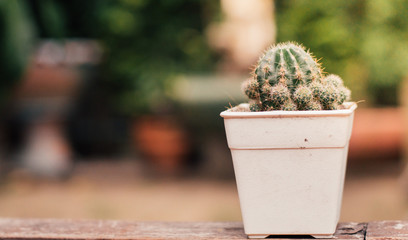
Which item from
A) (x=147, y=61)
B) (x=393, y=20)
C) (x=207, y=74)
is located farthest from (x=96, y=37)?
(x=393, y=20)

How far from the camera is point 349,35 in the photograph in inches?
156

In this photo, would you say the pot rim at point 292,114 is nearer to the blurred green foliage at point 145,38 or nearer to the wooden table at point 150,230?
the wooden table at point 150,230

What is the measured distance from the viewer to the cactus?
3.69 feet

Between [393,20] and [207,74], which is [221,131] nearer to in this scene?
[207,74]

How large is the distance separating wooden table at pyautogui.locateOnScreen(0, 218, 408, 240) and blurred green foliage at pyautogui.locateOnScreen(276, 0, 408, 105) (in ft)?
9.47

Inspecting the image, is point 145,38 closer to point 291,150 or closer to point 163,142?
point 163,142

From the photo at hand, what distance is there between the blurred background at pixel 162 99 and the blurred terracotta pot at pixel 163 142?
15 millimetres

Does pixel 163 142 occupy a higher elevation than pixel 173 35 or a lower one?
lower

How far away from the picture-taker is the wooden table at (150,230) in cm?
115

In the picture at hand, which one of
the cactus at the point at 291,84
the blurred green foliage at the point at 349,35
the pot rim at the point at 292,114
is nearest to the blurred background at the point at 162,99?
the blurred green foliage at the point at 349,35

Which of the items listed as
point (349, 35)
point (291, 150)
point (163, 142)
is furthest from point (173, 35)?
point (291, 150)

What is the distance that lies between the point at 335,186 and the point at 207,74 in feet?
15.3

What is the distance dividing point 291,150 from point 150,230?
41 cm

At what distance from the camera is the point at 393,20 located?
12.9ft
